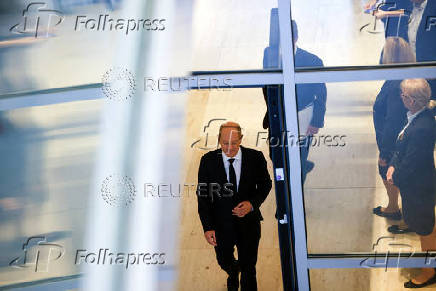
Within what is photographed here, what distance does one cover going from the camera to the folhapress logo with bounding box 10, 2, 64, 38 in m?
3.84

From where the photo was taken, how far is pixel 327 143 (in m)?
3.95

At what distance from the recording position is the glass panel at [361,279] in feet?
13.2

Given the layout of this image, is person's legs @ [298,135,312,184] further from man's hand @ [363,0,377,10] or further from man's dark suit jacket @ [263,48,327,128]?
man's hand @ [363,0,377,10]

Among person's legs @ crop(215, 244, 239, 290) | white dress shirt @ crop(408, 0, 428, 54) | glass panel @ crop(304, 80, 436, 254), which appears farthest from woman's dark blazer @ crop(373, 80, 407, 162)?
person's legs @ crop(215, 244, 239, 290)

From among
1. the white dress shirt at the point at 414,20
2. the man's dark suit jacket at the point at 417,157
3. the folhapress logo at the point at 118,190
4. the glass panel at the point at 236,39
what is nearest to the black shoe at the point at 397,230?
the man's dark suit jacket at the point at 417,157

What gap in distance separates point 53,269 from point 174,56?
4.92 ft

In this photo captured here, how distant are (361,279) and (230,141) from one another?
1256 mm

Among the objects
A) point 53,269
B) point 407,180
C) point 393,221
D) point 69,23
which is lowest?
point 53,269

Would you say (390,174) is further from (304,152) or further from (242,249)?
A: (242,249)

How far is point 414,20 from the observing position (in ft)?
12.9

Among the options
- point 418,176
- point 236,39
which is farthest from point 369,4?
point 418,176

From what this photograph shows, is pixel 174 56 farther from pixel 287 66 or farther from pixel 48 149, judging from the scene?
pixel 48 149

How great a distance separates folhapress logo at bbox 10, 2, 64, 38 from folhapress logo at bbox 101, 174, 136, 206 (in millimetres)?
1000

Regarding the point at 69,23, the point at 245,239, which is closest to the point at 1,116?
the point at 69,23
